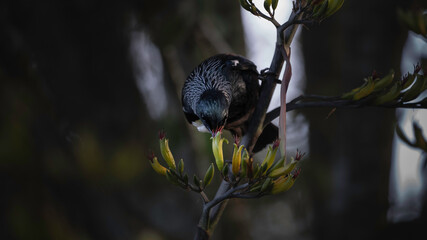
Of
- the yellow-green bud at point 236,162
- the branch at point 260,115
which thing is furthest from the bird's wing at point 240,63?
the yellow-green bud at point 236,162

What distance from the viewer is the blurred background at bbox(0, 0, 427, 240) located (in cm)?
412

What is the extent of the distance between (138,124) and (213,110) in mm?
2626

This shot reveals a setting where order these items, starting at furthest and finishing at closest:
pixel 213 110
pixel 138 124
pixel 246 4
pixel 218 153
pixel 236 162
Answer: pixel 138 124 < pixel 213 110 < pixel 246 4 < pixel 218 153 < pixel 236 162

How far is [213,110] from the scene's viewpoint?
2.40 metres

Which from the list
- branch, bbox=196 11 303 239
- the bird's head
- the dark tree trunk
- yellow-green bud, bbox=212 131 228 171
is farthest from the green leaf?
the dark tree trunk

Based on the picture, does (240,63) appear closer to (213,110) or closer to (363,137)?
(213,110)

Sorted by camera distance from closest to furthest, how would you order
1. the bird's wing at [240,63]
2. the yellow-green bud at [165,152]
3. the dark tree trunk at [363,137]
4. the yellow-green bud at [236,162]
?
the yellow-green bud at [236,162] → the yellow-green bud at [165,152] → the bird's wing at [240,63] → the dark tree trunk at [363,137]

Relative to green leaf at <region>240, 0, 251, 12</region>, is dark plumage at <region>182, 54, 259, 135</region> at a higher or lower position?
higher

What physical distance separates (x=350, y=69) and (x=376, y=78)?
2.53 meters

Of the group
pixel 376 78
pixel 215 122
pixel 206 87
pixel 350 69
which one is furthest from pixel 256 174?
pixel 350 69

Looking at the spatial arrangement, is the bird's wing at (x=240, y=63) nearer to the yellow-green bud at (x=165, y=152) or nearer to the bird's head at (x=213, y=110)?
the bird's head at (x=213, y=110)

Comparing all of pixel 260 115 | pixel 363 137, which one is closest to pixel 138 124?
pixel 363 137

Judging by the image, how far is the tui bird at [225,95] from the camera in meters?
2.43

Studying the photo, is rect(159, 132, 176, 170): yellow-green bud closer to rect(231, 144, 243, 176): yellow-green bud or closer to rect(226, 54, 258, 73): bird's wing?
rect(231, 144, 243, 176): yellow-green bud
